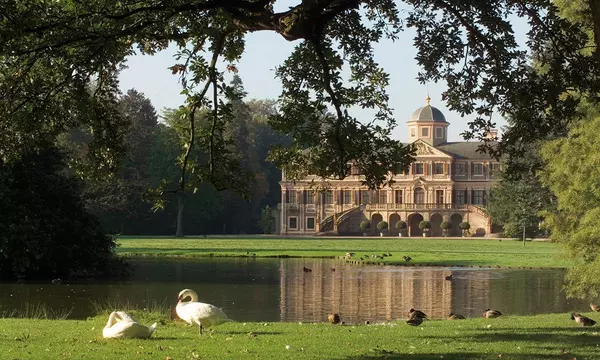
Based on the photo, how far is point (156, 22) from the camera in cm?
949

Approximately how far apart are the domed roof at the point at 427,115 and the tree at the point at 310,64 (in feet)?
251

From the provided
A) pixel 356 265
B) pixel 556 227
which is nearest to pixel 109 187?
pixel 356 265

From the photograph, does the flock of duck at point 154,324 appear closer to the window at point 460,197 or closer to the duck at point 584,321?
the duck at point 584,321

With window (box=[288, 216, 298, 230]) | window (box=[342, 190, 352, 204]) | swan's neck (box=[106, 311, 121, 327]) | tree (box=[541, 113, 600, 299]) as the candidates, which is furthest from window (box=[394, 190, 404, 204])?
swan's neck (box=[106, 311, 121, 327])

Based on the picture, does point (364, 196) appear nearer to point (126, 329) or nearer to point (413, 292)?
point (413, 292)

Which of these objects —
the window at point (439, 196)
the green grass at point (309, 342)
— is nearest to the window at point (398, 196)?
the window at point (439, 196)

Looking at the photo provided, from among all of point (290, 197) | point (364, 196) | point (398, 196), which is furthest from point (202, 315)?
point (290, 197)

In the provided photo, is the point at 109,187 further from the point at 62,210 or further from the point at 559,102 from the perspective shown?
the point at 559,102

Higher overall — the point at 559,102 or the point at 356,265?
the point at 559,102

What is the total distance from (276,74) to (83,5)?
2.46 metres

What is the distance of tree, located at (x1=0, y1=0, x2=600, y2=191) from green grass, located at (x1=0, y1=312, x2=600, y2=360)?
6.22ft

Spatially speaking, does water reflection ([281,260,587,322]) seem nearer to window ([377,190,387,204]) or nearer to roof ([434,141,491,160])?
window ([377,190,387,204])

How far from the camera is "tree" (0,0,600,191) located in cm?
924

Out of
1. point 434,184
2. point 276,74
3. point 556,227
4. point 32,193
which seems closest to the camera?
point 276,74
